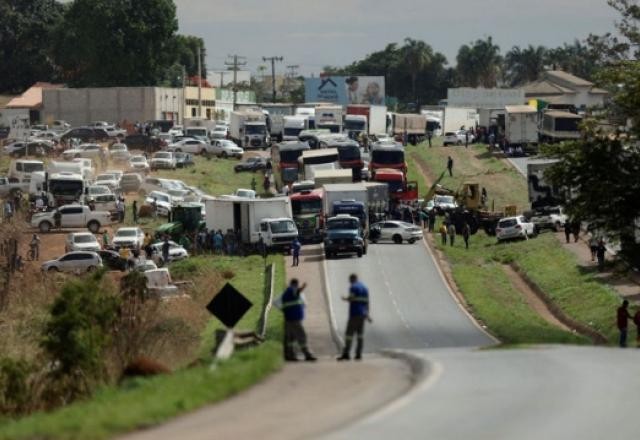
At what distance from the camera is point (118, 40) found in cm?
15500

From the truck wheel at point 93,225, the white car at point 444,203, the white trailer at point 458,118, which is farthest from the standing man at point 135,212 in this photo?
the white trailer at point 458,118

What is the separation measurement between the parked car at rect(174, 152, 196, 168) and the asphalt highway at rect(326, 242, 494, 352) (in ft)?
113

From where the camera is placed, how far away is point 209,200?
7181 cm

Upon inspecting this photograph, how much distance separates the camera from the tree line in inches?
6117

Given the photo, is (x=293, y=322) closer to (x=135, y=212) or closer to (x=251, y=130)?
(x=135, y=212)

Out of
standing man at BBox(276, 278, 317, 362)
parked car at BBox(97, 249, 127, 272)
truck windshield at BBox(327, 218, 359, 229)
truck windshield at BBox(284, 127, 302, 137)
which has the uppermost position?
standing man at BBox(276, 278, 317, 362)

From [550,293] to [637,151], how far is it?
601 inches

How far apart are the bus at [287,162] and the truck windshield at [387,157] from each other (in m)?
4.03

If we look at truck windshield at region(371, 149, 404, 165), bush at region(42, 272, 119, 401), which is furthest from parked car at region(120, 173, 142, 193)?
bush at region(42, 272, 119, 401)

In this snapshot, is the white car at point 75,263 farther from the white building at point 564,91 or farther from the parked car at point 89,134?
the white building at point 564,91

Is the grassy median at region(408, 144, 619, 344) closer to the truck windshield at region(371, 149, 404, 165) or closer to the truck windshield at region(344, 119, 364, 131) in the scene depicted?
the truck windshield at region(371, 149, 404, 165)

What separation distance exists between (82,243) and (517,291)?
62.3 feet

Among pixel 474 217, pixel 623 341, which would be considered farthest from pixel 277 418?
pixel 474 217

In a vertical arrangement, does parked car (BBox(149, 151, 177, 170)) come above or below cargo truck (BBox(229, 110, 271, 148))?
below
